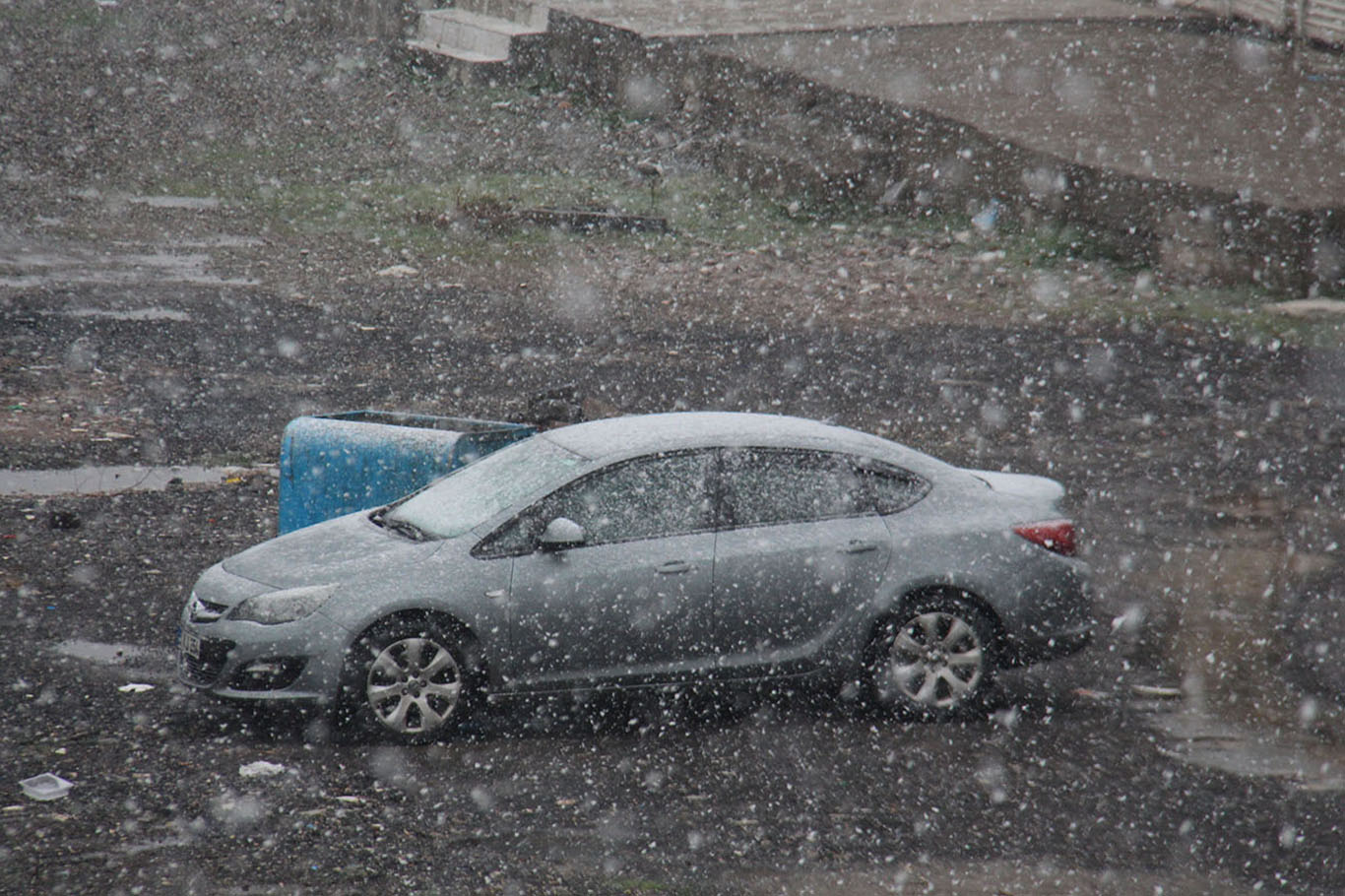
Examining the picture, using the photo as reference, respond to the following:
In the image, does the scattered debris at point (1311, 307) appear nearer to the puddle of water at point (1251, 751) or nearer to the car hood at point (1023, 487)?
the car hood at point (1023, 487)

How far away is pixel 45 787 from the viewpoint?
612 cm

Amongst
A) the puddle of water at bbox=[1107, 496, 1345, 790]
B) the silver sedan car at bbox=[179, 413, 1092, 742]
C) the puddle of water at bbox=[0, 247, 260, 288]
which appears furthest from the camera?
the puddle of water at bbox=[0, 247, 260, 288]

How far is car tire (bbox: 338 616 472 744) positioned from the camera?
6773mm

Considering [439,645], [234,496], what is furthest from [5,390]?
[439,645]

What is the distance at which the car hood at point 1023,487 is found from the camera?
7770 millimetres

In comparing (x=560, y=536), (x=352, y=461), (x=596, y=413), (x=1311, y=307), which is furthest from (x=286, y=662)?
(x=1311, y=307)

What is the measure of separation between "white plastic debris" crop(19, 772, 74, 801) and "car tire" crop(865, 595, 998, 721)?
361 cm

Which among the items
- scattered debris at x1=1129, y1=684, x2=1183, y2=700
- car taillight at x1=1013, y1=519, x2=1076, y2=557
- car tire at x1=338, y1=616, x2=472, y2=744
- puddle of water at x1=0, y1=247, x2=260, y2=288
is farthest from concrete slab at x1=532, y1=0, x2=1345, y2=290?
car tire at x1=338, y1=616, x2=472, y2=744

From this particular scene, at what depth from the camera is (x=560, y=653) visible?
22.9 feet

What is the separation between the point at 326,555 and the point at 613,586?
4.53 feet

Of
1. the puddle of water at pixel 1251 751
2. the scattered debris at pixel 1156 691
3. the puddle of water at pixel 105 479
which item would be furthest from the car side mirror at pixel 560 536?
the puddle of water at pixel 105 479

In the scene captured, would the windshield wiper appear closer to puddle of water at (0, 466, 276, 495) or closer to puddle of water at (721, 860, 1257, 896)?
puddle of water at (721, 860, 1257, 896)

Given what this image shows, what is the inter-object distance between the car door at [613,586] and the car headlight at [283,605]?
86 centimetres

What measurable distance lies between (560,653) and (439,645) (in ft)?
1.82
